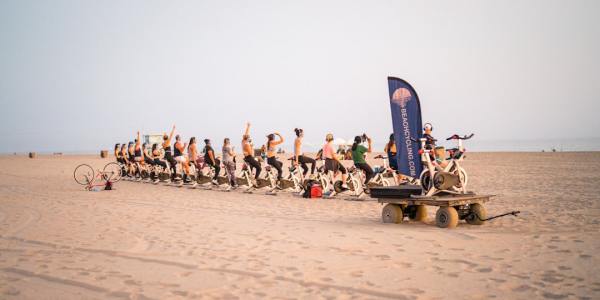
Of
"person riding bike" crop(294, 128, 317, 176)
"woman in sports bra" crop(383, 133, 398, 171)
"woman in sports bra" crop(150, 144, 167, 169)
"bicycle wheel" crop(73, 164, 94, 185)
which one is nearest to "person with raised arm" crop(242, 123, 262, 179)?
"person riding bike" crop(294, 128, 317, 176)

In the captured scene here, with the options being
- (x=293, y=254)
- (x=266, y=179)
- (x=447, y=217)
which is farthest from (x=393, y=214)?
(x=266, y=179)

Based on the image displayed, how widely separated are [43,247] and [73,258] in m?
1.05

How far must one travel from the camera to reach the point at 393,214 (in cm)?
905

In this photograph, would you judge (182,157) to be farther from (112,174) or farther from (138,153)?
(138,153)

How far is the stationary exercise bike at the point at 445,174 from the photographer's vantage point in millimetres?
8445

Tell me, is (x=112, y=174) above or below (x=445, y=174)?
above

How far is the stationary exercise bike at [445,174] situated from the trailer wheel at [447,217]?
15.6 inches

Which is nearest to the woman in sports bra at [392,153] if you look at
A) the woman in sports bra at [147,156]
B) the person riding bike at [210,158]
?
the person riding bike at [210,158]

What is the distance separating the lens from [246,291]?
480cm

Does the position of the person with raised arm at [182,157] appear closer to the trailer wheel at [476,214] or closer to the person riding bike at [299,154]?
the person riding bike at [299,154]

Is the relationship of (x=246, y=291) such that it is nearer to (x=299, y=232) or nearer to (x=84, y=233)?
(x=299, y=232)

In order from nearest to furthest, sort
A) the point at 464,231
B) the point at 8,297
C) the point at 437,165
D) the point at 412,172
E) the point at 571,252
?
the point at 8,297 < the point at 571,252 < the point at 464,231 < the point at 437,165 < the point at 412,172

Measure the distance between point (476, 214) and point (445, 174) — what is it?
0.95m

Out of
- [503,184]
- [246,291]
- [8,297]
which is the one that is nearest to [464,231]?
[246,291]
